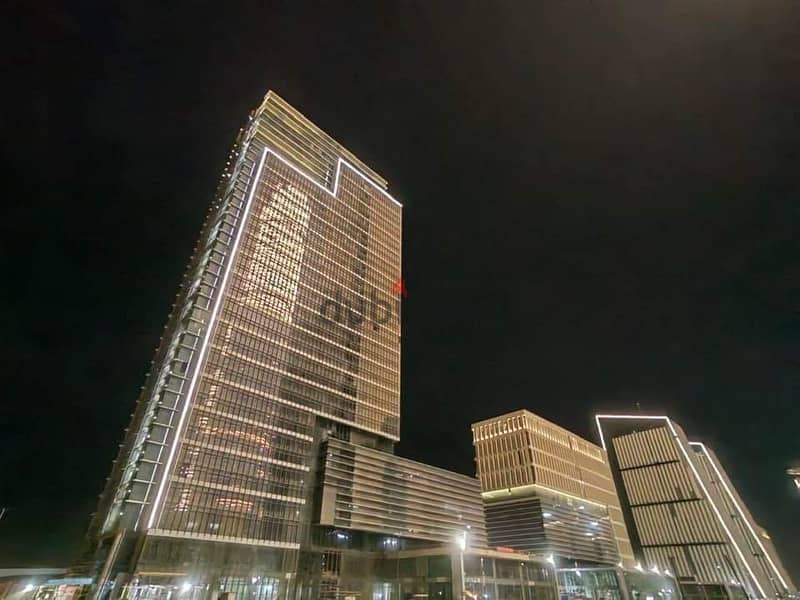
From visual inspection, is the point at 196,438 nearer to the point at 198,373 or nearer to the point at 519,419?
the point at 198,373

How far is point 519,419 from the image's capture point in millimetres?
119875

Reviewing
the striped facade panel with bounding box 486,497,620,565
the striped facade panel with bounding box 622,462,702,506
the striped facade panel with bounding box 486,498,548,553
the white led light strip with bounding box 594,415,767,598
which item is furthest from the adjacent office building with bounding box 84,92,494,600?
the white led light strip with bounding box 594,415,767,598

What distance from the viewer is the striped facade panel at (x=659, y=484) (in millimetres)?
115688

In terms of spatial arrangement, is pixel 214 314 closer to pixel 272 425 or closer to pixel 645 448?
pixel 272 425

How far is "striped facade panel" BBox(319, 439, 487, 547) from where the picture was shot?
69625 mm

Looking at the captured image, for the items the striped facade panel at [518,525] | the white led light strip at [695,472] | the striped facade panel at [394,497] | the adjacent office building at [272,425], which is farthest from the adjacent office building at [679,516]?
the adjacent office building at [272,425]

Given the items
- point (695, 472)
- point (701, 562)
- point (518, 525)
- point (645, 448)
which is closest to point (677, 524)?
point (701, 562)

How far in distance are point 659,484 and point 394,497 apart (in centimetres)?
8996

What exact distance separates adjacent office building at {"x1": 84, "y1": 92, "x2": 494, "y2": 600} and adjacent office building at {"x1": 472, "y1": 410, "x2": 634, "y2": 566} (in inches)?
832

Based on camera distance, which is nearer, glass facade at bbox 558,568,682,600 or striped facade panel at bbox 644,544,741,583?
glass facade at bbox 558,568,682,600

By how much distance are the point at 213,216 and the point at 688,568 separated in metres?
148

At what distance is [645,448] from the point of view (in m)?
129

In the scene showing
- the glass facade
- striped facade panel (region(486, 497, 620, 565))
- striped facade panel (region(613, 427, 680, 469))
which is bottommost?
the glass facade

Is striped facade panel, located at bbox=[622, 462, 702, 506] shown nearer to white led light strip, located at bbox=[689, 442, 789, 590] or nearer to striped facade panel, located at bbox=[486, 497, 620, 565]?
striped facade panel, located at bbox=[486, 497, 620, 565]
